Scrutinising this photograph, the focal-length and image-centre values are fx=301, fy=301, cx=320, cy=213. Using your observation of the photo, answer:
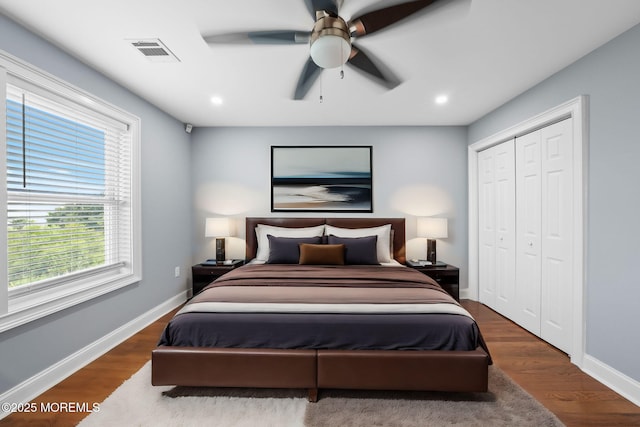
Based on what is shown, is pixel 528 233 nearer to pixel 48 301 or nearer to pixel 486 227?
pixel 486 227

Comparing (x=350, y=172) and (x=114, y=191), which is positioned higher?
(x=350, y=172)

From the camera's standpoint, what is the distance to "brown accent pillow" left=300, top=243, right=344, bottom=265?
3434 millimetres

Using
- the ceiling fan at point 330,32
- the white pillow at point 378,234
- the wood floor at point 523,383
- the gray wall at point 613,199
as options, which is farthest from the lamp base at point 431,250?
the ceiling fan at point 330,32

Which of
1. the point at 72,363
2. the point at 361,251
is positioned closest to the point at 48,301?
the point at 72,363

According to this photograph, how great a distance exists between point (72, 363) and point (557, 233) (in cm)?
419

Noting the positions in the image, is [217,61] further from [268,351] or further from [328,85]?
[268,351]

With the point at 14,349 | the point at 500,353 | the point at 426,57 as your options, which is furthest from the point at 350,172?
the point at 14,349

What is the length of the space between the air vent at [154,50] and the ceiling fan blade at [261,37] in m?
0.64

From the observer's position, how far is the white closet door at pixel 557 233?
2.56 m

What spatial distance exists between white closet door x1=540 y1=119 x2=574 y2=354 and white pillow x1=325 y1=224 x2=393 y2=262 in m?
1.61

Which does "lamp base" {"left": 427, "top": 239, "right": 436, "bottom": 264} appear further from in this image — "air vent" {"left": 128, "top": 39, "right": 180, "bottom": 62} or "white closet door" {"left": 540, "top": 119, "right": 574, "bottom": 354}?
"air vent" {"left": 128, "top": 39, "right": 180, "bottom": 62}

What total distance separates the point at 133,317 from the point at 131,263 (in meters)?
0.55

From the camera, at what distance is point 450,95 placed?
317 cm

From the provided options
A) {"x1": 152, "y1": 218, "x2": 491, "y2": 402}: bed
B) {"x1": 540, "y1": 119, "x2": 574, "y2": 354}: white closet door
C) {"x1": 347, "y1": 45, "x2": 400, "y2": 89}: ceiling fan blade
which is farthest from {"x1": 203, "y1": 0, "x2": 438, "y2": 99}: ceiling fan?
{"x1": 540, "y1": 119, "x2": 574, "y2": 354}: white closet door
